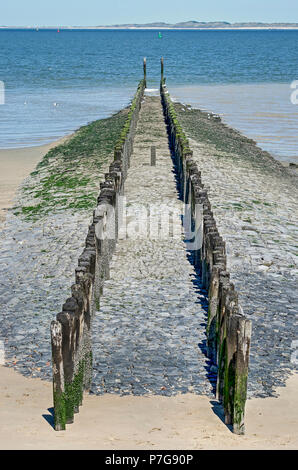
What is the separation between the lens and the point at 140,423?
7.57m

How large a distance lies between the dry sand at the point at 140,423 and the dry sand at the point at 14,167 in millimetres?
9704

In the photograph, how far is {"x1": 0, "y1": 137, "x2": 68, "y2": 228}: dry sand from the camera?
2102cm

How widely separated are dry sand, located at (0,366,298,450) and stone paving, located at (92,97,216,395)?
0.49 metres

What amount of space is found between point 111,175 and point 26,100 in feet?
130

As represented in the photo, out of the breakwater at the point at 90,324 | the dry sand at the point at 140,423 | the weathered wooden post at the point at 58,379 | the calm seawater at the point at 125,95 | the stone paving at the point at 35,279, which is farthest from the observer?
the calm seawater at the point at 125,95

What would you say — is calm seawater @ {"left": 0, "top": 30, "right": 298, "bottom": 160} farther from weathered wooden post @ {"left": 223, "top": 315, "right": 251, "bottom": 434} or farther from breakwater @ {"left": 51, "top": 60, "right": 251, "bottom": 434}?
weathered wooden post @ {"left": 223, "top": 315, "right": 251, "bottom": 434}

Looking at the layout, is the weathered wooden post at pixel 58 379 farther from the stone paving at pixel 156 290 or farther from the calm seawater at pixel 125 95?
the calm seawater at pixel 125 95

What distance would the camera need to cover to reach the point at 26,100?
173ft

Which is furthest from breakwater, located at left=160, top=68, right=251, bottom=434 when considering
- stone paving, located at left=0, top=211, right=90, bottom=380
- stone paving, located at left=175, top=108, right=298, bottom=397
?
stone paving, located at left=0, top=211, right=90, bottom=380

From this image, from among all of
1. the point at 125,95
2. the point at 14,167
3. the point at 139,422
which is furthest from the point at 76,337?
the point at 125,95

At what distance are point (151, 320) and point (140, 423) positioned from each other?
3249 mm

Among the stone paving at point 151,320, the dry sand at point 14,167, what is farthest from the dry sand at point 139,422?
the dry sand at point 14,167

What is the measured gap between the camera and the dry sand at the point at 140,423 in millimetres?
7041

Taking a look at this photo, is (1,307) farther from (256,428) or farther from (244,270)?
(256,428)
